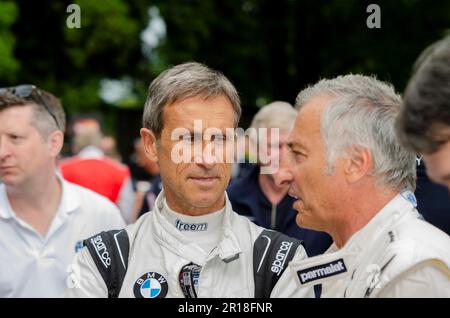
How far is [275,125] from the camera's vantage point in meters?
5.77

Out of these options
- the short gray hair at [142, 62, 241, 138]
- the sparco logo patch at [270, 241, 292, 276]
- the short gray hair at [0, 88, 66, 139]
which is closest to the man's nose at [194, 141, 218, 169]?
the short gray hair at [142, 62, 241, 138]

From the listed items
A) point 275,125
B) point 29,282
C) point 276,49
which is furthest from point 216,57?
point 29,282

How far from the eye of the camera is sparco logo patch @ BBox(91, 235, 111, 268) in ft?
9.23

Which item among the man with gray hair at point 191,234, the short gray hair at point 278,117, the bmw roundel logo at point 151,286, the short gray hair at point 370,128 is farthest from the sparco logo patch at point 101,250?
the short gray hair at point 278,117

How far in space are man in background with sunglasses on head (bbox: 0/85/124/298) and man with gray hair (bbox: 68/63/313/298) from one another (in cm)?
148

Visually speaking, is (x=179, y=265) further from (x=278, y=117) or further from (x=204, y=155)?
(x=278, y=117)

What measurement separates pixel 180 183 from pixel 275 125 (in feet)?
9.26

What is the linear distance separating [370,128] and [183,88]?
74cm

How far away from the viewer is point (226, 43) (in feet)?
72.8

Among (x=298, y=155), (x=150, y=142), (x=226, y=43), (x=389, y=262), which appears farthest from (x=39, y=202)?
(x=226, y=43)

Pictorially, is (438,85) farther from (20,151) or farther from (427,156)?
(20,151)

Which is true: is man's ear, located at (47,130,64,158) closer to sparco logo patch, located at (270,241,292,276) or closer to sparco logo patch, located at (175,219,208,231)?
sparco logo patch, located at (175,219,208,231)

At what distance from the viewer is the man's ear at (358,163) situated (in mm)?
2705

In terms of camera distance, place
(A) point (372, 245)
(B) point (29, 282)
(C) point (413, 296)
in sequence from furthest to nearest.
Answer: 1. (B) point (29, 282)
2. (A) point (372, 245)
3. (C) point (413, 296)
